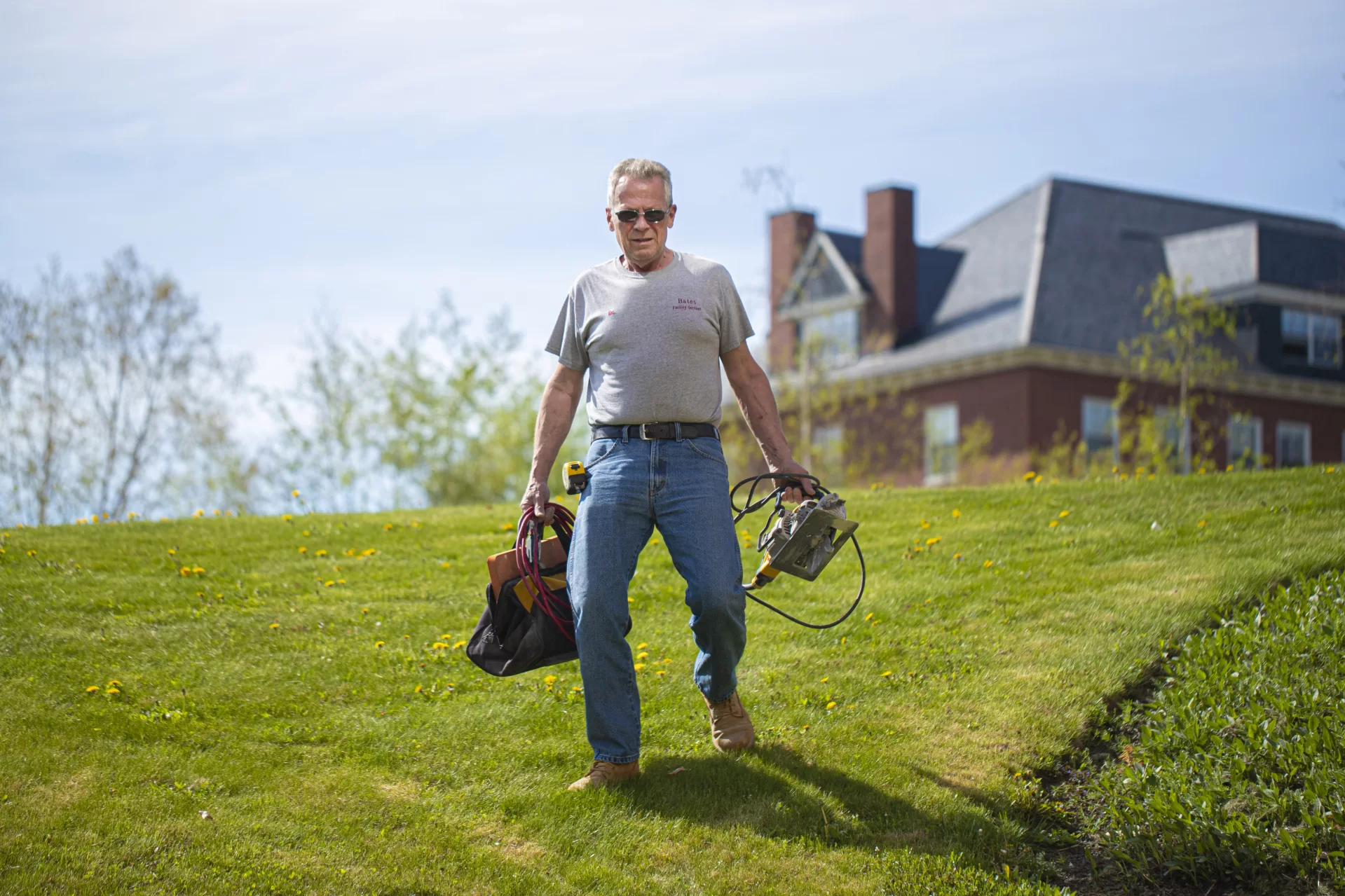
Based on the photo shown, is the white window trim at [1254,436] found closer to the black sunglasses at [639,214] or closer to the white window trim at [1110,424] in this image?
the white window trim at [1110,424]

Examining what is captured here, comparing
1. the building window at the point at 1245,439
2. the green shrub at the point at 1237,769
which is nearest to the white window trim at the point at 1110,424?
the building window at the point at 1245,439

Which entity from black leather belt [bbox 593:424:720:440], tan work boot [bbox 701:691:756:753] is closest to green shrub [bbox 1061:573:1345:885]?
tan work boot [bbox 701:691:756:753]

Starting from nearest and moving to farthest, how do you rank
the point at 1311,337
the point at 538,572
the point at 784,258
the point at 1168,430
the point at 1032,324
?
1. the point at 538,572
2. the point at 1032,324
3. the point at 1168,430
4. the point at 1311,337
5. the point at 784,258

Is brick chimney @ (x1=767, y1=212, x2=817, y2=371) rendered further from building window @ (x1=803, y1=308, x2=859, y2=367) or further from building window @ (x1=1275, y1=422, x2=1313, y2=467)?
building window @ (x1=1275, y1=422, x2=1313, y2=467)

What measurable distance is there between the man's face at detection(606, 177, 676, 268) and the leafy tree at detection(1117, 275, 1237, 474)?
53.3ft

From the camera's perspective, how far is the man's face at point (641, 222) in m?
5.18

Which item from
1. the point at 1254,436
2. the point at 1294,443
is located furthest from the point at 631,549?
the point at 1294,443

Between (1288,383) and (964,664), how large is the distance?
2332 centimetres

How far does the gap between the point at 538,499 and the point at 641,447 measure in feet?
1.67

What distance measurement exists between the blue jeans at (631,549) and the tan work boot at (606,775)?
0.13 feet

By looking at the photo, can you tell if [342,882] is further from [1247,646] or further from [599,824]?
[1247,646]

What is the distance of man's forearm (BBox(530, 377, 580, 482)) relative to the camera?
536 cm

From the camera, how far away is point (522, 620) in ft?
18.2

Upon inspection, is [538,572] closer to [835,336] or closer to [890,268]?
[890,268]
